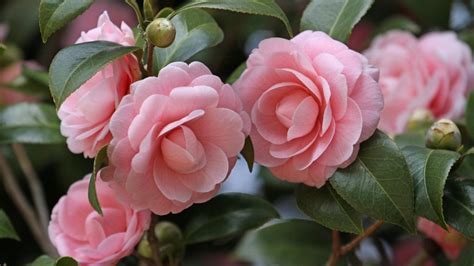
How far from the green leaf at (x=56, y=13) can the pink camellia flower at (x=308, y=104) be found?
0.15 metres

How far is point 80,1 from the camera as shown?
716 millimetres

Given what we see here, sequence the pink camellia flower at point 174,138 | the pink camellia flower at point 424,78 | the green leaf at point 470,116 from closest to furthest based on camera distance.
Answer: the pink camellia flower at point 174,138 → the green leaf at point 470,116 → the pink camellia flower at point 424,78

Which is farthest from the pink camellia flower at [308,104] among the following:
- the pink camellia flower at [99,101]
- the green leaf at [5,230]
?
the green leaf at [5,230]

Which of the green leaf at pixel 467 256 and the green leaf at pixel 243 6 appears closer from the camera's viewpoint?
the green leaf at pixel 243 6

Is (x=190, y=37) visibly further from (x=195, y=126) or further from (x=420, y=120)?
(x=420, y=120)

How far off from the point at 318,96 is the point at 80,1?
213 mm

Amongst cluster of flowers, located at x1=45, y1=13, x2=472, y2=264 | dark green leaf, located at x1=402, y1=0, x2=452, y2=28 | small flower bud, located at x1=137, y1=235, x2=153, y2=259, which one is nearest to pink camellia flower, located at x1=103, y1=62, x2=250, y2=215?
cluster of flowers, located at x1=45, y1=13, x2=472, y2=264

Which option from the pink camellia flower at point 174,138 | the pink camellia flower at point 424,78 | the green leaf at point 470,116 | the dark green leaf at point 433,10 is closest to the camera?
the pink camellia flower at point 174,138

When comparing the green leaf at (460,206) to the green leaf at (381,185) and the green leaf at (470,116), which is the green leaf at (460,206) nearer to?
the green leaf at (381,185)

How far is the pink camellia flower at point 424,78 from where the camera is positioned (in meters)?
1.06

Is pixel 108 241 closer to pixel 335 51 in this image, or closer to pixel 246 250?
pixel 335 51

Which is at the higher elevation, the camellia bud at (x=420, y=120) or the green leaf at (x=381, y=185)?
the green leaf at (x=381, y=185)

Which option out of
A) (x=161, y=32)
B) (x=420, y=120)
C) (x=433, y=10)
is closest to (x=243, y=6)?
(x=161, y=32)

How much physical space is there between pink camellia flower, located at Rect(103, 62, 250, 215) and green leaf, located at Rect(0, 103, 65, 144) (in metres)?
0.26
